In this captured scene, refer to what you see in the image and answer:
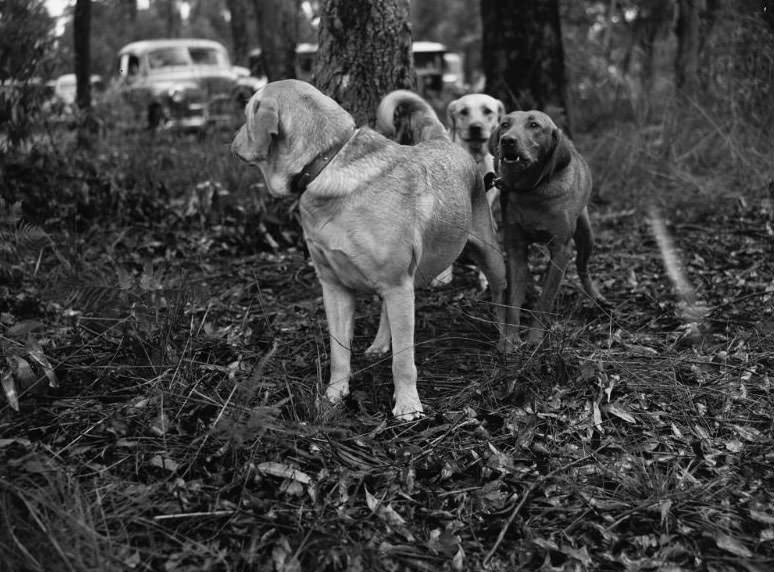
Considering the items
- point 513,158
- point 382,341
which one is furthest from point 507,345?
point 513,158

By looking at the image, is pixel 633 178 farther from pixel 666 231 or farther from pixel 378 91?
pixel 378 91

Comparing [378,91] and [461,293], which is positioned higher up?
[378,91]

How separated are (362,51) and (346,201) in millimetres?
2396

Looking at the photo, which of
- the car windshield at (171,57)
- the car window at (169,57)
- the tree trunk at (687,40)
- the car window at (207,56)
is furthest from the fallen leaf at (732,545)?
the car window at (207,56)

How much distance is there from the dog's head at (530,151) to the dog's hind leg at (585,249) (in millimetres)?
619

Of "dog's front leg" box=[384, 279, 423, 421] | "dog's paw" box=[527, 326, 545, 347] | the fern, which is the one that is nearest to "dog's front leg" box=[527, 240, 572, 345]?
"dog's paw" box=[527, 326, 545, 347]

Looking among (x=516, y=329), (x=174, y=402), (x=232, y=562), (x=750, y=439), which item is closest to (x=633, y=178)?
(x=516, y=329)

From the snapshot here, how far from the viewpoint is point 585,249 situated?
5.21 metres

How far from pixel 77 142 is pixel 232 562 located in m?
5.98

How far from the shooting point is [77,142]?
7500 mm

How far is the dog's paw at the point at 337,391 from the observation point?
3650 millimetres

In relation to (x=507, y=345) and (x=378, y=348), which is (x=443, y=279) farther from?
(x=507, y=345)

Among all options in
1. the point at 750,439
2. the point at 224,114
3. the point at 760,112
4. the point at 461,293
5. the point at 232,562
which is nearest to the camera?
the point at 232,562

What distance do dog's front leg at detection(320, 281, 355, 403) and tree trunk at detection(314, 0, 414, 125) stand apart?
2.02m
